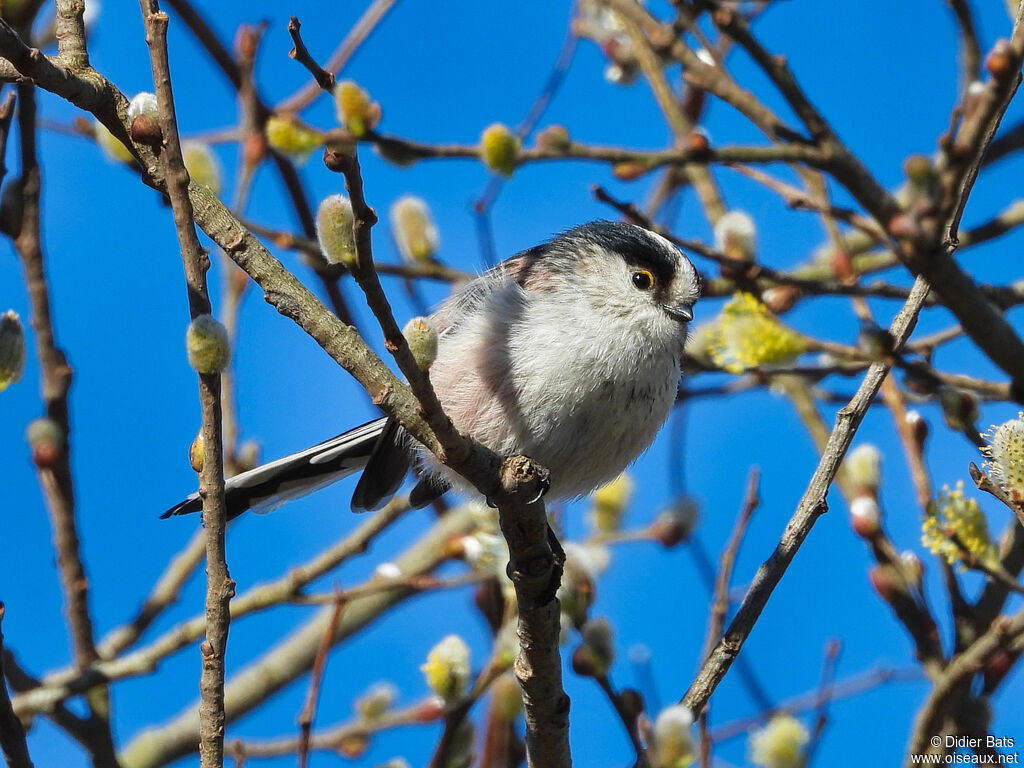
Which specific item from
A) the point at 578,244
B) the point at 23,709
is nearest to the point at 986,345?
the point at 578,244

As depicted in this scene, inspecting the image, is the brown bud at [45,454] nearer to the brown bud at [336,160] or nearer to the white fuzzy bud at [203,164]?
the white fuzzy bud at [203,164]

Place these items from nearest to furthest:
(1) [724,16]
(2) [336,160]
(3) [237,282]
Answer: (2) [336,160]
(1) [724,16]
(3) [237,282]

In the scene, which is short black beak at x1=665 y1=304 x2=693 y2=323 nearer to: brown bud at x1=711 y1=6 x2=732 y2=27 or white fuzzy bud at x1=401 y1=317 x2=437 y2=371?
brown bud at x1=711 y1=6 x2=732 y2=27

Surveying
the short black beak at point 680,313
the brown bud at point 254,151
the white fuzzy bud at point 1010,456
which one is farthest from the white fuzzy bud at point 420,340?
the brown bud at point 254,151

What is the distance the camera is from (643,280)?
126 inches

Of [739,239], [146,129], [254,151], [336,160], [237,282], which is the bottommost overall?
[336,160]

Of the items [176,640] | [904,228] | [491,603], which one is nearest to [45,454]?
[176,640]

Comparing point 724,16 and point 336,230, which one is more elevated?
point 724,16

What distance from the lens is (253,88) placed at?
371cm

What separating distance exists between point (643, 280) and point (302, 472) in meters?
1.20

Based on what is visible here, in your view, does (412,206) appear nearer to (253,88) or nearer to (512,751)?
(253,88)

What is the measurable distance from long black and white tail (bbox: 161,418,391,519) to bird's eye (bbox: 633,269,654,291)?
87 cm

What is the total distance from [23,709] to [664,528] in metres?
1.83

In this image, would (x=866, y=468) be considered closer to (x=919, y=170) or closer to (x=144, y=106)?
(x=919, y=170)
